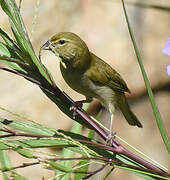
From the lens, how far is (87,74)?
7.82 ft

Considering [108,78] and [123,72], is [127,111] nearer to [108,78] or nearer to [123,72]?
[108,78]

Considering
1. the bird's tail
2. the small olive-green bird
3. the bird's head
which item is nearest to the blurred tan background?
the bird's tail

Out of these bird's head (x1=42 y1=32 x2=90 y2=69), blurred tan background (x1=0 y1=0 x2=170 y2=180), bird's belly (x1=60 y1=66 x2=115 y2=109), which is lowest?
bird's belly (x1=60 y1=66 x2=115 y2=109)

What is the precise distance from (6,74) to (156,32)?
5.72ft

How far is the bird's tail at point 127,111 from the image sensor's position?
104 inches

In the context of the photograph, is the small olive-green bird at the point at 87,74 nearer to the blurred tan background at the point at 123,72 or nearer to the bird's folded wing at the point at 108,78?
the bird's folded wing at the point at 108,78

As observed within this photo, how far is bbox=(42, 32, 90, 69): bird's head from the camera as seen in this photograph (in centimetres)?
203

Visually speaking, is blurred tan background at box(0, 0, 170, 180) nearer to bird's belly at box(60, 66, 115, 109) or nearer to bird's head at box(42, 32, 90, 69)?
bird's belly at box(60, 66, 115, 109)

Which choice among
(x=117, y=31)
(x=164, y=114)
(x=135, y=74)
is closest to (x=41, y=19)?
(x=117, y=31)

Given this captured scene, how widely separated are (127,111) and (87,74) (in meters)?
0.43

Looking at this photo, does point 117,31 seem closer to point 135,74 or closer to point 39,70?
point 135,74

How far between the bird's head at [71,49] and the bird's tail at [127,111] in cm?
35

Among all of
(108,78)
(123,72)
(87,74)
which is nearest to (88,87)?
(87,74)

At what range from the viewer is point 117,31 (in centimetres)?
510
